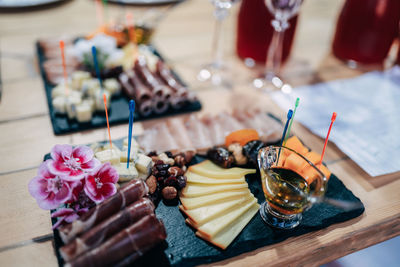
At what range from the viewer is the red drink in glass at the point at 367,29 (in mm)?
1615

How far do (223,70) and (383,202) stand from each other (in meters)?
1.00

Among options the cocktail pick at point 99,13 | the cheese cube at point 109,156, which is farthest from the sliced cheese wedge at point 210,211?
the cocktail pick at point 99,13

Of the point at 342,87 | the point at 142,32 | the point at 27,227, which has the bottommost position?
the point at 27,227

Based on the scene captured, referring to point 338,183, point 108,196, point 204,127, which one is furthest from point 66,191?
point 338,183

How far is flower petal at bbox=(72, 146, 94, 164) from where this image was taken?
87cm

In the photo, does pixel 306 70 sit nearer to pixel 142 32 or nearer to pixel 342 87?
pixel 342 87

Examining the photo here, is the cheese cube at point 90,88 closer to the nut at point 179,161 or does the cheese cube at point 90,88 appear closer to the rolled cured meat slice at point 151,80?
the rolled cured meat slice at point 151,80

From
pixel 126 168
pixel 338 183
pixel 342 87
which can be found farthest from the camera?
pixel 342 87

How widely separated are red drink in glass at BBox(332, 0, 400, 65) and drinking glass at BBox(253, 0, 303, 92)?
1.11ft

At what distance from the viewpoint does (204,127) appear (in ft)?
4.17

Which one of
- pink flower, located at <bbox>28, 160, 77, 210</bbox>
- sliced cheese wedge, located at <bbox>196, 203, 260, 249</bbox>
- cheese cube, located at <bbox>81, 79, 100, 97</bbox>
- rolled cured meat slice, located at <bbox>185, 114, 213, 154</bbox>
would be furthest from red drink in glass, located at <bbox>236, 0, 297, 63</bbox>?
pink flower, located at <bbox>28, 160, 77, 210</bbox>

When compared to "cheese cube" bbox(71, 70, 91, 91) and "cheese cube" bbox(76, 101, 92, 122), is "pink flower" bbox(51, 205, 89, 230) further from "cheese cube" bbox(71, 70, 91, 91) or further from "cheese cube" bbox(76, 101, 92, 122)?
"cheese cube" bbox(71, 70, 91, 91)

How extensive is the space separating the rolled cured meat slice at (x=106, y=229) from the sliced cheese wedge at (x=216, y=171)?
0.24 meters

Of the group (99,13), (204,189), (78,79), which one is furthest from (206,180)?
(99,13)
